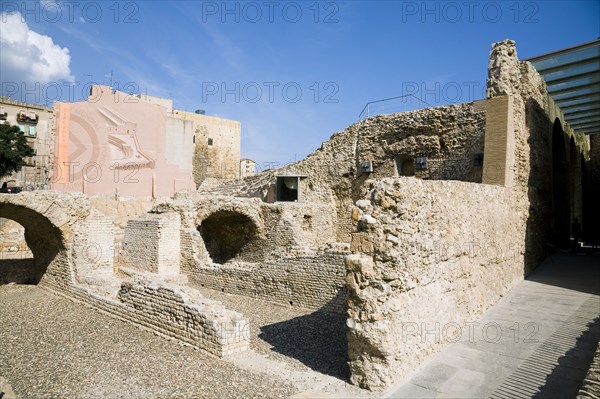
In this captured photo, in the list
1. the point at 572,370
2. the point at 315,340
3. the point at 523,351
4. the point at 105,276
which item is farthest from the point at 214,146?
the point at 572,370

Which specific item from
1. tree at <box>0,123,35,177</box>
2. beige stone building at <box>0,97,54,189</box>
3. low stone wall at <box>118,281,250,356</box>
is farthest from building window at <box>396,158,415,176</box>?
beige stone building at <box>0,97,54,189</box>

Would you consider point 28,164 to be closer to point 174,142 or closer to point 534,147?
point 174,142

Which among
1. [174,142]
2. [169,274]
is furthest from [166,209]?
[174,142]

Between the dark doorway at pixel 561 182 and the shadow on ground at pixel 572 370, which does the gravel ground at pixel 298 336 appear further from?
the dark doorway at pixel 561 182

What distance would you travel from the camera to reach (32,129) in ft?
123

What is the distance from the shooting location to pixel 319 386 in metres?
5.27

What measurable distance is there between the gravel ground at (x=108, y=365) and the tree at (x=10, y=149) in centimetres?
2565

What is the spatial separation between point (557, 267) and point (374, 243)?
8339mm

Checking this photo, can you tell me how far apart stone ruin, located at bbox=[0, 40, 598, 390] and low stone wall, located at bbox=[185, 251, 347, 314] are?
0.04 m

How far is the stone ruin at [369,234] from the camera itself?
5.41m

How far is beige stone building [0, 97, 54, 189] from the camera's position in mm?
35719

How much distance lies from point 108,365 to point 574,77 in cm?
1468

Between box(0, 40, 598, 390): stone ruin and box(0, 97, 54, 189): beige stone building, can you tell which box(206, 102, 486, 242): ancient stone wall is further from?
box(0, 97, 54, 189): beige stone building

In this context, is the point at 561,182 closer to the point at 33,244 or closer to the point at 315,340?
the point at 315,340
